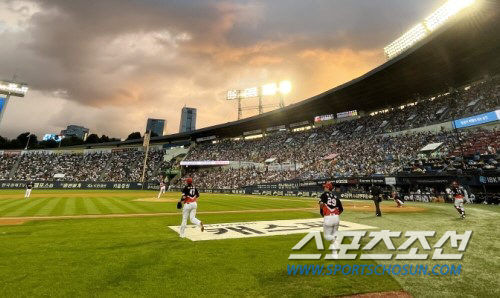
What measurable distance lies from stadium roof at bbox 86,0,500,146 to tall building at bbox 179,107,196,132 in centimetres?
14293

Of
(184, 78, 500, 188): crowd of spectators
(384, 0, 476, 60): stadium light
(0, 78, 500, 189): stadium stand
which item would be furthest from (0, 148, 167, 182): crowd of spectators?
(384, 0, 476, 60): stadium light

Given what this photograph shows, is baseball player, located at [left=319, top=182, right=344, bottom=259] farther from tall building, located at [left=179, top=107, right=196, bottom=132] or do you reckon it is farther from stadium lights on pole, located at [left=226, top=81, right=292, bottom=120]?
tall building, located at [left=179, top=107, right=196, bottom=132]

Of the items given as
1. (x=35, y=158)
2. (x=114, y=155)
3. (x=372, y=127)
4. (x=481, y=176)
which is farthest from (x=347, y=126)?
(x=35, y=158)

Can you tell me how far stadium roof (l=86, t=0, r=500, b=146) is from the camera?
91.8 ft

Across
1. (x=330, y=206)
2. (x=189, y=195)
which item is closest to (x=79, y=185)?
(x=189, y=195)

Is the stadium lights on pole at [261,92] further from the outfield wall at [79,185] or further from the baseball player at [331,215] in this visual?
the baseball player at [331,215]

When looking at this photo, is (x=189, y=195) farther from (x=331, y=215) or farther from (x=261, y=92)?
(x=261, y=92)

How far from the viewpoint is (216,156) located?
223 feet

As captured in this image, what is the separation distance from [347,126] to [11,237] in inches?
2091

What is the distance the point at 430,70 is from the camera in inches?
1470

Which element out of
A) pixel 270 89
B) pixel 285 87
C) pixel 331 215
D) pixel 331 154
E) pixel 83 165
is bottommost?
pixel 331 215

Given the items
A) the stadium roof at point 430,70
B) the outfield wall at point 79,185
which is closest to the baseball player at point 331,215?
the stadium roof at point 430,70

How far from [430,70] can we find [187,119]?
568 ft

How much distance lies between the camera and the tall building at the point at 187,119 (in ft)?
631
